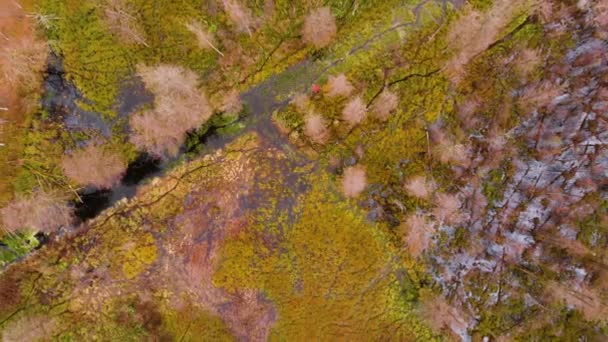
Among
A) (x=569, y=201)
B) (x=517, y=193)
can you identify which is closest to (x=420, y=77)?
(x=517, y=193)

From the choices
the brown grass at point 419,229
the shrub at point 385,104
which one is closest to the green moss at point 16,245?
the shrub at point 385,104

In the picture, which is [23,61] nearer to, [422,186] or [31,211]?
[31,211]

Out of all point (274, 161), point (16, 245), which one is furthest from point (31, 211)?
point (274, 161)

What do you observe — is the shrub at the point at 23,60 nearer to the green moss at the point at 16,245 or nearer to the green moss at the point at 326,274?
the green moss at the point at 16,245

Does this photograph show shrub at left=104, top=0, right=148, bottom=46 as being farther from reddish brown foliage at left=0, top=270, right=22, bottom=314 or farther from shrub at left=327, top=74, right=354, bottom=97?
reddish brown foliage at left=0, top=270, right=22, bottom=314

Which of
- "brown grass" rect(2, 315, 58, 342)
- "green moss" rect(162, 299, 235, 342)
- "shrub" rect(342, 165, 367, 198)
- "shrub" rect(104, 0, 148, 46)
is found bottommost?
"green moss" rect(162, 299, 235, 342)

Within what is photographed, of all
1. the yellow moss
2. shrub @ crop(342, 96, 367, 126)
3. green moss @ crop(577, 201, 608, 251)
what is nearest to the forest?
the yellow moss
